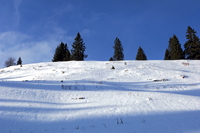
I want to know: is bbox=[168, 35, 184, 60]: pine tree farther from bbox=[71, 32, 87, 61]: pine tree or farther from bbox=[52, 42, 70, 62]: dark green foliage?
bbox=[52, 42, 70, 62]: dark green foliage

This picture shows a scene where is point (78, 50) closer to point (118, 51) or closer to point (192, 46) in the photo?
point (118, 51)

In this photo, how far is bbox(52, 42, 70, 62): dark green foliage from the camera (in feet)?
138

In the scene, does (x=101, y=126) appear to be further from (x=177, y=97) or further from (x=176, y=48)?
(x=176, y=48)

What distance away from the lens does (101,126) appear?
3553mm

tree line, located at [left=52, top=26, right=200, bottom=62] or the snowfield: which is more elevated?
tree line, located at [left=52, top=26, right=200, bottom=62]

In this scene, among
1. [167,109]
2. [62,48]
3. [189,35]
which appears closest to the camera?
[167,109]

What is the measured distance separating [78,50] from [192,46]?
33191 mm

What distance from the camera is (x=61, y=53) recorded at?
4350 cm

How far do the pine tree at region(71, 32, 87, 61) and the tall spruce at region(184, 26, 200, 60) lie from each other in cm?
3056

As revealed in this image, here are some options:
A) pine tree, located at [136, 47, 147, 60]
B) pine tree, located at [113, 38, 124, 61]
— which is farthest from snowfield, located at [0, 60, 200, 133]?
pine tree, located at [136, 47, 147, 60]

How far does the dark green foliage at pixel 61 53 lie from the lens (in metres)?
42.2

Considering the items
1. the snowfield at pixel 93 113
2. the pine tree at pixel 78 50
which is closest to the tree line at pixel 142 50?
the pine tree at pixel 78 50

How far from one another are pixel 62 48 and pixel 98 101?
42.1 m

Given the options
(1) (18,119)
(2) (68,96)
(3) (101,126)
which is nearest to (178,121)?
(3) (101,126)
